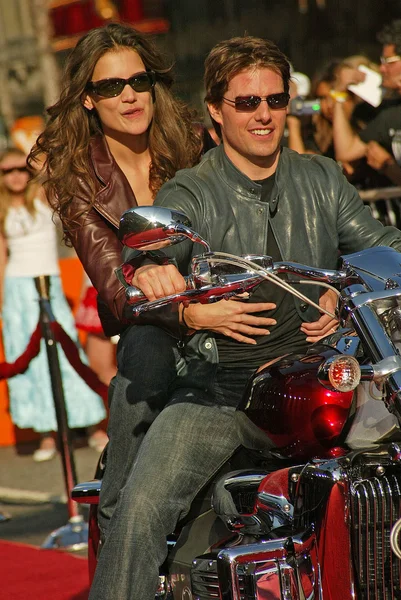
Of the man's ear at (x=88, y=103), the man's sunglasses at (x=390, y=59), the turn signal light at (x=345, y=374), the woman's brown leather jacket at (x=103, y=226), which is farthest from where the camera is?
the man's sunglasses at (x=390, y=59)

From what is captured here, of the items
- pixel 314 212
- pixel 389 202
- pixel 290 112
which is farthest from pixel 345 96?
pixel 314 212

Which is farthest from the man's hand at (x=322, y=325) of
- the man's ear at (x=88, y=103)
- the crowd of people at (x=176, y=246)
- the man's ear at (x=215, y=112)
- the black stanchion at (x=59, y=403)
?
the black stanchion at (x=59, y=403)

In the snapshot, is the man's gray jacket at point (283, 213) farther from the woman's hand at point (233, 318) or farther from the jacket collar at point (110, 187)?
the jacket collar at point (110, 187)

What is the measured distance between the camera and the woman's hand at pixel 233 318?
2836 millimetres

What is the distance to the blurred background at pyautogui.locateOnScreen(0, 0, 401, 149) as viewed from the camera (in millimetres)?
13820

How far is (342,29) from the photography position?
14.1 meters

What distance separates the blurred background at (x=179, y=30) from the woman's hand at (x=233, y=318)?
654 cm

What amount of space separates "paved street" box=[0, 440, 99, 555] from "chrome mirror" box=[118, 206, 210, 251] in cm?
330

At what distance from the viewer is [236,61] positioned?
3096 mm

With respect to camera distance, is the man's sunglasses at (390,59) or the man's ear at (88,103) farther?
the man's sunglasses at (390,59)

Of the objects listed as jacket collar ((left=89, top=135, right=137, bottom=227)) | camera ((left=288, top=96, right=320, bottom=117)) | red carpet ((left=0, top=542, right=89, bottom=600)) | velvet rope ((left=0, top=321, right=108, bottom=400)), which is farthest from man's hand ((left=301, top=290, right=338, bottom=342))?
camera ((left=288, top=96, right=320, bottom=117))

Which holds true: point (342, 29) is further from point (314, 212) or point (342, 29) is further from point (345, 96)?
point (314, 212)

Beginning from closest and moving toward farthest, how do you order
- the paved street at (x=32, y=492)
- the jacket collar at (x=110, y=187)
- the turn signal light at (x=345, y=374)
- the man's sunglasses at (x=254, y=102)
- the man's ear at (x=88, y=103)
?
the turn signal light at (x=345, y=374) < the man's sunglasses at (x=254, y=102) < the jacket collar at (x=110, y=187) < the man's ear at (x=88, y=103) < the paved street at (x=32, y=492)

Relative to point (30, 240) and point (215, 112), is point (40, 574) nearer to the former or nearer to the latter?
point (215, 112)
